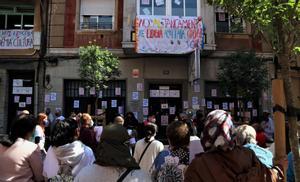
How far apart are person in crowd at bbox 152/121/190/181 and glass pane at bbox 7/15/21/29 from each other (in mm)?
15885

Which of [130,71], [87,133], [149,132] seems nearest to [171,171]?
[149,132]

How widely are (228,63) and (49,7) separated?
8723 millimetres

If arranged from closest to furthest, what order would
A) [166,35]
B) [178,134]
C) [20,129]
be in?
[20,129] → [178,134] → [166,35]

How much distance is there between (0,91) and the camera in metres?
17.6

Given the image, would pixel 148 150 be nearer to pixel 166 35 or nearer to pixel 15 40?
pixel 166 35

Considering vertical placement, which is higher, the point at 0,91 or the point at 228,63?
the point at 228,63

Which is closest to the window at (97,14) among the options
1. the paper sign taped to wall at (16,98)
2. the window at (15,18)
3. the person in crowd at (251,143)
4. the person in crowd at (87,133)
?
the window at (15,18)

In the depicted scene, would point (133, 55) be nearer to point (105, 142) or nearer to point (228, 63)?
point (228, 63)

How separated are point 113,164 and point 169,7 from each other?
48.7 ft

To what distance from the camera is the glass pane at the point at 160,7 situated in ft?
55.8

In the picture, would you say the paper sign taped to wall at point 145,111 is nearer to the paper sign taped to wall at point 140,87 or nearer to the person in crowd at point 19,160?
the paper sign taped to wall at point 140,87

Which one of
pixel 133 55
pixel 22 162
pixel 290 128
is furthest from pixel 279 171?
pixel 133 55

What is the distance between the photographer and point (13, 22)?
18344 millimetres

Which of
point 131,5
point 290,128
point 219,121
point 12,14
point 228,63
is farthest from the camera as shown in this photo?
point 12,14
